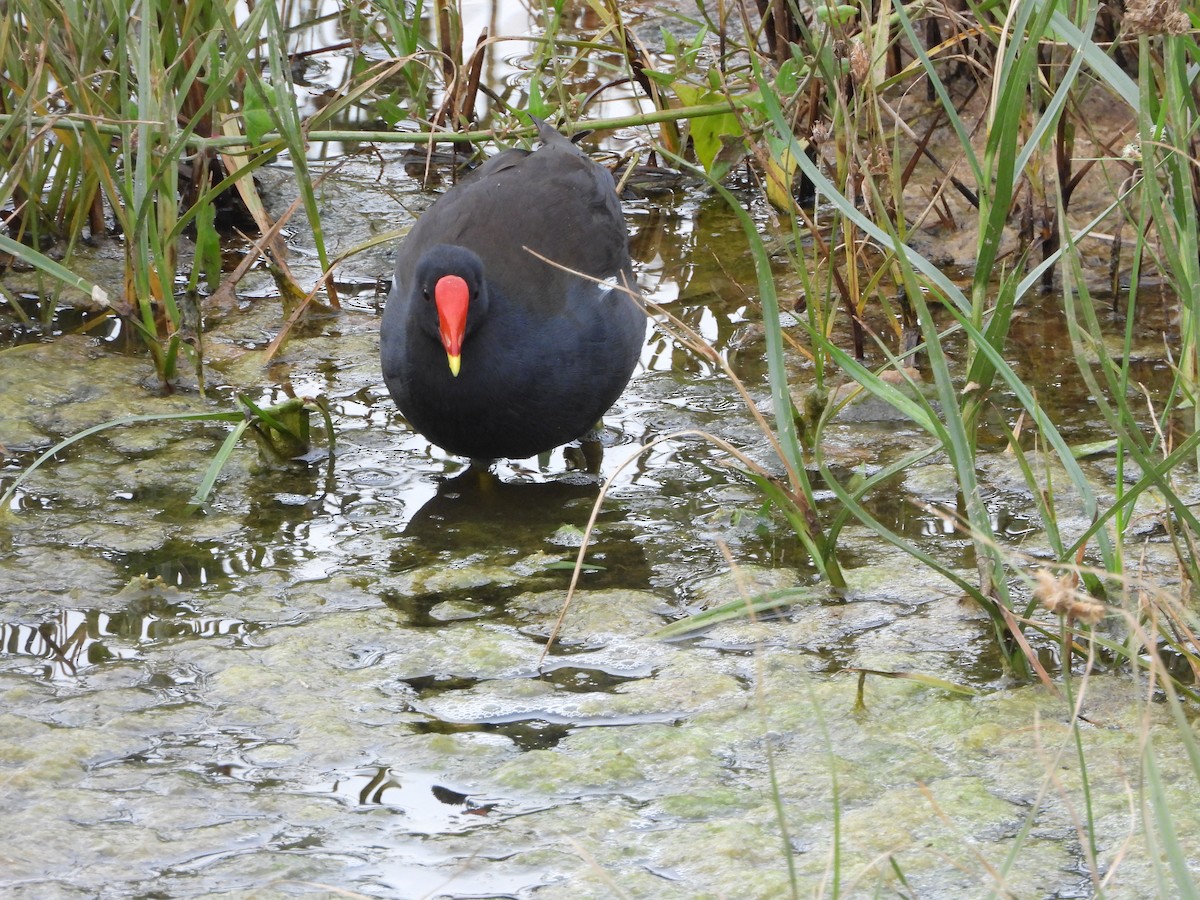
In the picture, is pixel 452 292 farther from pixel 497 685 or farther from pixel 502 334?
pixel 497 685

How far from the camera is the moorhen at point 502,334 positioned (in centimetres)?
312

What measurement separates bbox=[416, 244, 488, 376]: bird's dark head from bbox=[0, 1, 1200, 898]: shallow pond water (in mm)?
393

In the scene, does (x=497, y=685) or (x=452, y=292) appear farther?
(x=452, y=292)

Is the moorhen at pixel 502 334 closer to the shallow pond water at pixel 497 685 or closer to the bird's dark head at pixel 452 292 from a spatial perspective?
the bird's dark head at pixel 452 292

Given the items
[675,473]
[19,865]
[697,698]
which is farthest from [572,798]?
Answer: [675,473]

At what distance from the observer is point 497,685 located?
2.46 m

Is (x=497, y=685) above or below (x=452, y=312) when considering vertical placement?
below

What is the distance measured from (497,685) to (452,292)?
97 cm

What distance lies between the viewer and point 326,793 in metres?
2.14

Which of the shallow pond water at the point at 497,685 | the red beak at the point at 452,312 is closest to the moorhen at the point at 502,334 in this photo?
the red beak at the point at 452,312

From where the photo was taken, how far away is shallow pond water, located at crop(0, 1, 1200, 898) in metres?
1.96

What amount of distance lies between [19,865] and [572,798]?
0.74 m

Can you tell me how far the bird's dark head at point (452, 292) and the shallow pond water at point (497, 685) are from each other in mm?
393

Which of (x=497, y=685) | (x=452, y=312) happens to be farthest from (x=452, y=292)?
(x=497, y=685)
